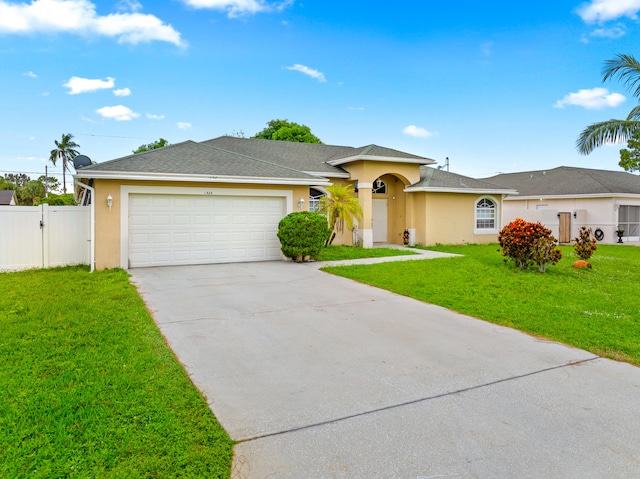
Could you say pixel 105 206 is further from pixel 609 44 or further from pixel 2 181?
pixel 2 181

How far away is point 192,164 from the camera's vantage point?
1259 cm

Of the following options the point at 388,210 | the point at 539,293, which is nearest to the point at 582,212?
the point at 388,210

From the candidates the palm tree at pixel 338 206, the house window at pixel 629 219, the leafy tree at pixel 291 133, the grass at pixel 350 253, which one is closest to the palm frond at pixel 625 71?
the grass at pixel 350 253

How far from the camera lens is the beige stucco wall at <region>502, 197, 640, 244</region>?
880 inches

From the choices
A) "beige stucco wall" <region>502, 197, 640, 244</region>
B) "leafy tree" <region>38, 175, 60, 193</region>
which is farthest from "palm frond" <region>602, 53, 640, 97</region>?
"leafy tree" <region>38, 175, 60, 193</region>

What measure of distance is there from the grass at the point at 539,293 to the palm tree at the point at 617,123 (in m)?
4.83

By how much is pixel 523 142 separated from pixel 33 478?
2714 cm

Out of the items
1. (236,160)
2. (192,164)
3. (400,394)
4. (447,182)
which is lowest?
(400,394)

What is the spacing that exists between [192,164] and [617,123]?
1512cm

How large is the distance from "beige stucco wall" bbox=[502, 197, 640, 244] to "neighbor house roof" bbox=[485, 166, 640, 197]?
46cm

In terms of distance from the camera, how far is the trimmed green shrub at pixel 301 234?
12.4m

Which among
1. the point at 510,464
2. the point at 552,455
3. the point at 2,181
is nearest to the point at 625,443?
the point at 552,455

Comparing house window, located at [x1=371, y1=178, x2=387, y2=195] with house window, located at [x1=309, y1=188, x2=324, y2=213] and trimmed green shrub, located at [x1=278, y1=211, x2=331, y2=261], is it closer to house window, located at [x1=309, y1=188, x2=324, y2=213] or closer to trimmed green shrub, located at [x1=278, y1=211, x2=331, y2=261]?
house window, located at [x1=309, y1=188, x2=324, y2=213]

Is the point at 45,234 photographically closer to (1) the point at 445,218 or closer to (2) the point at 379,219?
(2) the point at 379,219
